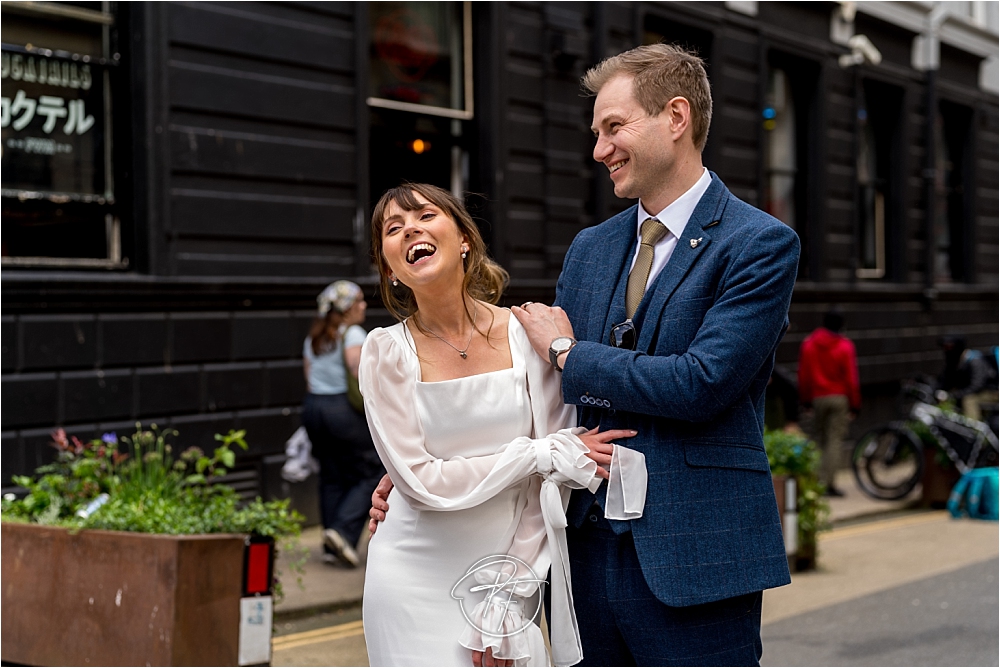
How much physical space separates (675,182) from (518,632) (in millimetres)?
1163

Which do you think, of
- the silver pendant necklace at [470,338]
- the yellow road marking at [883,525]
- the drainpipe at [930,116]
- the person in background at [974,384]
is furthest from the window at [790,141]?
the silver pendant necklace at [470,338]

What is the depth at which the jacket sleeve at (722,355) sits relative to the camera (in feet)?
8.68

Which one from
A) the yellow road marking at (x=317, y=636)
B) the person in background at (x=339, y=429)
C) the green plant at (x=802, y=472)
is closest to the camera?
the yellow road marking at (x=317, y=636)

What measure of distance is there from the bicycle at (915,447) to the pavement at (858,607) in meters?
1.65

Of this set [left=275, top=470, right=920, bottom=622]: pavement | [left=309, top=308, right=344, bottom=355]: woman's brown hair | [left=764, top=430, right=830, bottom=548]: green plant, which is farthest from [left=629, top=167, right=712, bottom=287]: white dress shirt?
[left=764, top=430, right=830, bottom=548]: green plant

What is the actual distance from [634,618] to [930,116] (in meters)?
17.4

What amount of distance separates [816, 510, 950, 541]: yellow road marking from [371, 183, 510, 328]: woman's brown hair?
300 inches

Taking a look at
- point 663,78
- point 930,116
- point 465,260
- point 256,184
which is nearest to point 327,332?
point 256,184

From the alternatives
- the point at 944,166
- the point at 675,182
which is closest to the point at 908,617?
the point at 675,182

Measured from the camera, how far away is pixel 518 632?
115 inches

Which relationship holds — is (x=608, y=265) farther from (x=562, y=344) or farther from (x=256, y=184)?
(x=256, y=184)

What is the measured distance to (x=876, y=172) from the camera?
18.1 m

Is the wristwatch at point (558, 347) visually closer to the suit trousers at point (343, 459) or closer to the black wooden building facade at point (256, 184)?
the black wooden building facade at point (256, 184)

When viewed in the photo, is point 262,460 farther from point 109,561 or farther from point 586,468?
point 586,468
